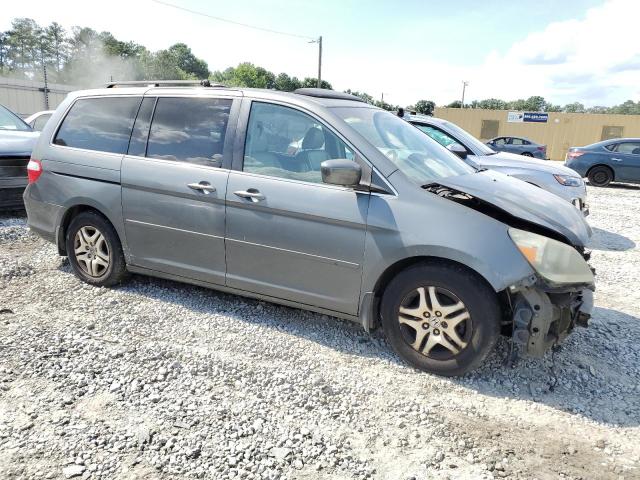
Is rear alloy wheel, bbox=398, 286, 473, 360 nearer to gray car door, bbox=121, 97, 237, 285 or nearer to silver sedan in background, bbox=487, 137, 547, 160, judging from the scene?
gray car door, bbox=121, 97, 237, 285

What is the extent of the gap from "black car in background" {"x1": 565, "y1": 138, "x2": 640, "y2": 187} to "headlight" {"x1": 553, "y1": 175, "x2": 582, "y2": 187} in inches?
331

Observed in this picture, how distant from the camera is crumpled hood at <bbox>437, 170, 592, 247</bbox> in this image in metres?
3.17

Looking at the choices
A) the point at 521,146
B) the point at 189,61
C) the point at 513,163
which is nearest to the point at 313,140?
the point at 513,163

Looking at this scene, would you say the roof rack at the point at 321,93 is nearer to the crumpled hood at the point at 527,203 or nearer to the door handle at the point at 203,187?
the door handle at the point at 203,187

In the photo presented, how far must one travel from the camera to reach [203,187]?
379 cm

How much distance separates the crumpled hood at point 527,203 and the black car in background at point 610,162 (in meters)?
12.7

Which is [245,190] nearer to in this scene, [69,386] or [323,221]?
[323,221]

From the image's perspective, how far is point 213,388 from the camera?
9.94ft

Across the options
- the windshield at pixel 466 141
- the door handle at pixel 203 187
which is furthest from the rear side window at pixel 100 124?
the windshield at pixel 466 141

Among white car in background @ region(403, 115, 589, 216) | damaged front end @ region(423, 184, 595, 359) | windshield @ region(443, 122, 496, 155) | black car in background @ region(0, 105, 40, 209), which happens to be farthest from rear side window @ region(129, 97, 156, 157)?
windshield @ region(443, 122, 496, 155)

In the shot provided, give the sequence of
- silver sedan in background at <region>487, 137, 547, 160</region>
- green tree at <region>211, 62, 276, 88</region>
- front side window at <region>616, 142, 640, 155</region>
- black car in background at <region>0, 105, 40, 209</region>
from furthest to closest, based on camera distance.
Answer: green tree at <region>211, 62, 276, 88</region> → silver sedan in background at <region>487, 137, 547, 160</region> → front side window at <region>616, 142, 640, 155</region> → black car in background at <region>0, 105, 40, 209</region>

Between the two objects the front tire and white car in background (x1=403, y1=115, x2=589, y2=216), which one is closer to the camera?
the front tire

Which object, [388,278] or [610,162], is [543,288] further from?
[610,162]

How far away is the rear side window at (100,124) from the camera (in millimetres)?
4316
